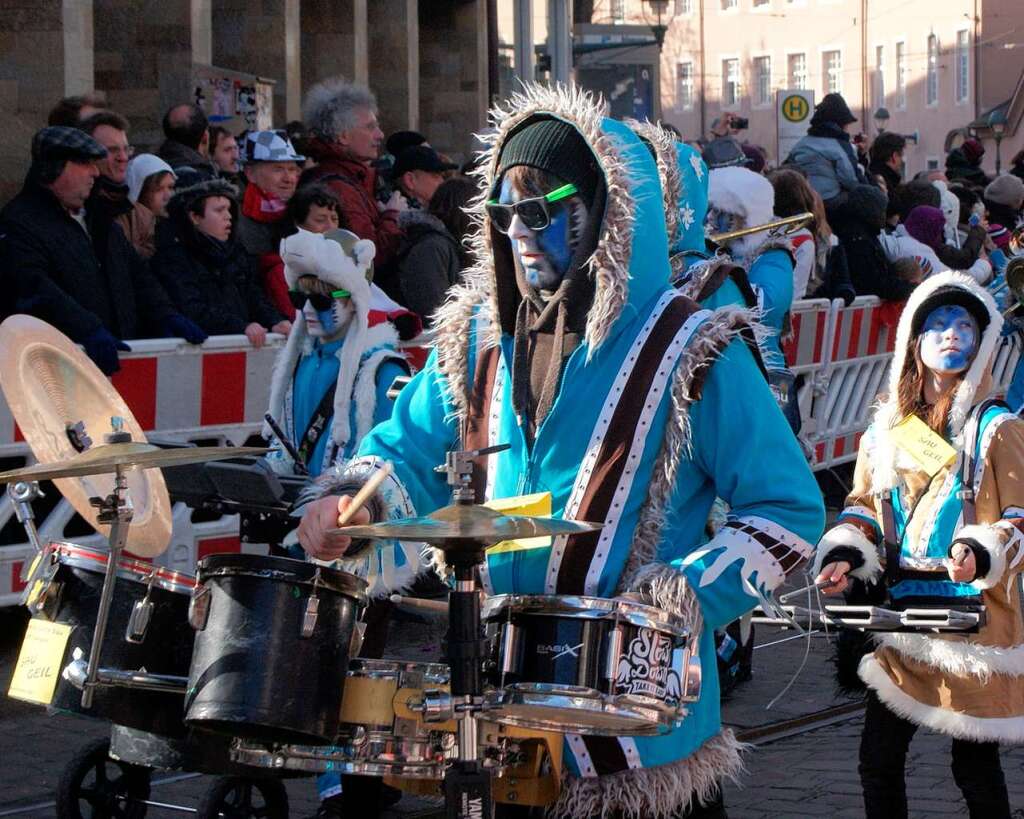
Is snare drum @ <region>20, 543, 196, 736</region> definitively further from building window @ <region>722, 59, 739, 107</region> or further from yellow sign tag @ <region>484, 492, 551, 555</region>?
building window @ <region>722, 59, 739, 107</region>

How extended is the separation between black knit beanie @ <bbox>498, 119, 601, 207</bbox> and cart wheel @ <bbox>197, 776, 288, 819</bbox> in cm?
214

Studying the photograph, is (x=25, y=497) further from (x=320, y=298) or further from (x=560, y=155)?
(x=320, y=298)

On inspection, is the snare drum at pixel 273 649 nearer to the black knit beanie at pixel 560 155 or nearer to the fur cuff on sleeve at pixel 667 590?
the fur cuff on sleeve at pixel 667 590

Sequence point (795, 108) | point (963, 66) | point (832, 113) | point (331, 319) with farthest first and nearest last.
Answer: point (963, 66) < point (795, 108) < point (832, 113) < point (331, 319)

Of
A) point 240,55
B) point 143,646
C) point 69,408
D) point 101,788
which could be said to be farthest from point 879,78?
point 143,646

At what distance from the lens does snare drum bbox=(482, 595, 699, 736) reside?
323 centimetres

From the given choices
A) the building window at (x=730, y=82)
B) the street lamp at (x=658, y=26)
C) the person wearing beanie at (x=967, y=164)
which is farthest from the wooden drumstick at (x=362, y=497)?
the building window at (x=730, y=82)

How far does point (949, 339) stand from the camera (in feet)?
17.7

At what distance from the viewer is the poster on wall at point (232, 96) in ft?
43.0

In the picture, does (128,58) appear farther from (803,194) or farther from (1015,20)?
(1015,20)

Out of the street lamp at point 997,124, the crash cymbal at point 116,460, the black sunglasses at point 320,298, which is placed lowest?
the crash cymbal at point 116,460

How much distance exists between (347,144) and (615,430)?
6.35 metres

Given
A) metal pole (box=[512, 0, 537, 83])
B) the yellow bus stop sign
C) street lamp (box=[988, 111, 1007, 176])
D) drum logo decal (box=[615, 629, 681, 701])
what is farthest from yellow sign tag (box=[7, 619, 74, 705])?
street lamp (box=[988, 111, 1007, 176])

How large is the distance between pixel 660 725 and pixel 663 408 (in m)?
0.63
